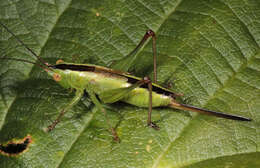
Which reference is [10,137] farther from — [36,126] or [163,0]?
[163,0]

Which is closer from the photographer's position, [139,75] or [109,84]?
[109,84]

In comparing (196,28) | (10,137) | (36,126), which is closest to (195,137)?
(196,28)

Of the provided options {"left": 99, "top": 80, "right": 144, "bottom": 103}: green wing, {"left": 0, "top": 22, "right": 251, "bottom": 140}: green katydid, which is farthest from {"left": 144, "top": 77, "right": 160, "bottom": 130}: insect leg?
{"left": 99, "top": 80, "right": 144, "bottom": 103}: green wing

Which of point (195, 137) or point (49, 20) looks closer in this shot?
point (195, 137)

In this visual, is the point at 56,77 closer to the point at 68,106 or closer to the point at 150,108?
the point at 68,106

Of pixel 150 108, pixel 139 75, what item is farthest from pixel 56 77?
pixel 150 108
